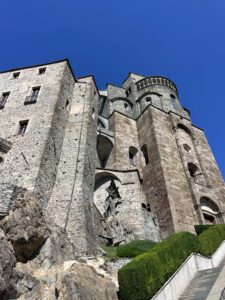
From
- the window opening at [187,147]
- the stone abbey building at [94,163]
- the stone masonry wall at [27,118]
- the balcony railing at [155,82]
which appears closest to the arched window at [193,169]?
the stone abbey building at [94,163]

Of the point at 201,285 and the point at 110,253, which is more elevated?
the point at 110,253

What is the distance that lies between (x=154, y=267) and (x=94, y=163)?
11.7 metres

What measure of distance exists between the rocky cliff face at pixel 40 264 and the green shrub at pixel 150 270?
0.67 m

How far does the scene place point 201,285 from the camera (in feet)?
33.2

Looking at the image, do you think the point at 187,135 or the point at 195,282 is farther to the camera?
the point at 187,135

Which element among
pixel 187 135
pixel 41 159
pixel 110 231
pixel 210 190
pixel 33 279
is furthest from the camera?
pixel 187 135

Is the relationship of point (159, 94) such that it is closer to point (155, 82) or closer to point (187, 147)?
point (155, 82)

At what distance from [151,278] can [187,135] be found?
23871 mm

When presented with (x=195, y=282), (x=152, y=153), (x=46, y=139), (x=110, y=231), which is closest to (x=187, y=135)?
(x=152, y=153)

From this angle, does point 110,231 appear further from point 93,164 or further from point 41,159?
point 41,159

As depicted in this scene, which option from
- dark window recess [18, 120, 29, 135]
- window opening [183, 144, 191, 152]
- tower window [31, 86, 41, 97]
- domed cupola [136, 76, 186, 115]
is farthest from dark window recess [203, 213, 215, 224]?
tower window [31, 86, 41, 97]

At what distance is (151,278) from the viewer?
10.2m

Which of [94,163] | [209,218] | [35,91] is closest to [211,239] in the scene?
[94,163]

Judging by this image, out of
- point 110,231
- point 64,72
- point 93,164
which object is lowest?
point 110,231
